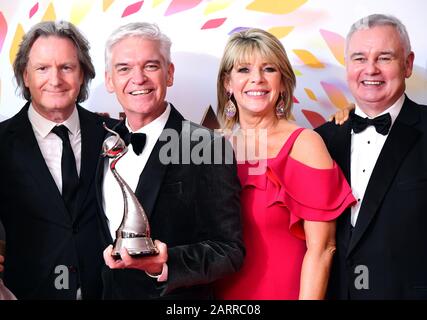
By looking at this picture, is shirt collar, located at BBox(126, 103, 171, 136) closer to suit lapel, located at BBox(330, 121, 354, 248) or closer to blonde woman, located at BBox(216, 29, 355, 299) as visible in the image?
blonde woman, located at BBox(216, 29, 355, 299)

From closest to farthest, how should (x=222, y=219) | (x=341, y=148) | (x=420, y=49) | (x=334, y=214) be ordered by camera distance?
(x=222, y=219) < (x=334, y=214) < (x=341, y=148) < (x=420, y=49)

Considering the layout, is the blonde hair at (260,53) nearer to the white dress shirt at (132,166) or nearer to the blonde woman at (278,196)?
the blonde woman at (278,196)

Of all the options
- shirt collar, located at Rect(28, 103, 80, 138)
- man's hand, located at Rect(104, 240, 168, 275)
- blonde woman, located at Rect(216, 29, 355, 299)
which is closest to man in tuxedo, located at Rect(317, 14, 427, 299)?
blonde woman, located at Rect(216, 29, 355, 299)

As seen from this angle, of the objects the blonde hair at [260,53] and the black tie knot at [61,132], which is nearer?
the blonde hair at [260,53]

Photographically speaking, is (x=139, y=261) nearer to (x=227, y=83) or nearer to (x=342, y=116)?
(x=227, y=83)

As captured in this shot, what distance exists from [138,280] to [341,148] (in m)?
1.03

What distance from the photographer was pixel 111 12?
361cm

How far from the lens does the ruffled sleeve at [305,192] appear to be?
288 centimetres

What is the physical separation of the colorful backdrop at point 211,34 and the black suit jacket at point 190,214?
0.83m

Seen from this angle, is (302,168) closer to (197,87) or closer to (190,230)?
Answer: (190,230)

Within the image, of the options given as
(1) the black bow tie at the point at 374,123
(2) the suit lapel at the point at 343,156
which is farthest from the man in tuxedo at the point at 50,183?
(1) the black bow tie at the point at 374,123

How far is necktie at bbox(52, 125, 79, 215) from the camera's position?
10.1 ft

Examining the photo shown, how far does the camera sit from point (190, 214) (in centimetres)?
281
